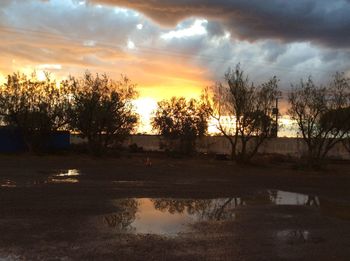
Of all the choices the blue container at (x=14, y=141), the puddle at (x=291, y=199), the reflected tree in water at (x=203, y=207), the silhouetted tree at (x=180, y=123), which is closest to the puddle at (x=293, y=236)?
the reflected tree in water at (x=203, y=207)

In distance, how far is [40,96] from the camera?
42250mm

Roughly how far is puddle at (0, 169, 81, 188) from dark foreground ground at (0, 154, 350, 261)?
39 mm

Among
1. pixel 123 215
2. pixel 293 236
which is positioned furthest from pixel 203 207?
pixel 293 236

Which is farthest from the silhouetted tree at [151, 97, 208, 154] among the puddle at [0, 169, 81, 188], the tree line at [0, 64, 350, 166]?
the puddle at [0, 169, 81, 188]

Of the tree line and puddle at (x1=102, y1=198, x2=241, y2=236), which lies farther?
the tree line

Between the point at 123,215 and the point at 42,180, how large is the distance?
30.1 ft

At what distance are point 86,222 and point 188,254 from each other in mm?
3765

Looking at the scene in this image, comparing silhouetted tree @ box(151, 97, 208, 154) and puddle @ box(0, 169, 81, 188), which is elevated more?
silhouetted tree @ box(151, 97, 208, 154)

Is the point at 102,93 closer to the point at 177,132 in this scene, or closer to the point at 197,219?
the point at 177,132

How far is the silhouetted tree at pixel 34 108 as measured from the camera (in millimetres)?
41375

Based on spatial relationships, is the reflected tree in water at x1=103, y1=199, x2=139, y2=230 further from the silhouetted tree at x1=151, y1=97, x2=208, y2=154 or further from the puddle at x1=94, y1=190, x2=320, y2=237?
the silhouetted tree at x1=151, y1=97, x2=208, y2=154

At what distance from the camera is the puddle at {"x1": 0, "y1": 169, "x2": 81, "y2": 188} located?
2016 centimetres

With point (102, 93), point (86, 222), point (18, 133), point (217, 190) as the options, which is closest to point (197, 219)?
point (86, 222)

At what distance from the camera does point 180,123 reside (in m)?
43.3
